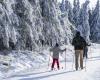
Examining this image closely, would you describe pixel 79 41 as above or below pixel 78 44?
above

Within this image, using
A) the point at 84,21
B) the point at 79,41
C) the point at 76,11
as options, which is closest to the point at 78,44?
the point at 79,41

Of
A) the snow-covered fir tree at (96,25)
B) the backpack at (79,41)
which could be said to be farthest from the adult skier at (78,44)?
the snow-covered fir tree at (96,25)

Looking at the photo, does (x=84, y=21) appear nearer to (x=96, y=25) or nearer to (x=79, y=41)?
(x=96, y=25)

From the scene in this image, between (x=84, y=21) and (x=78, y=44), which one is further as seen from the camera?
(x=84, y=21)

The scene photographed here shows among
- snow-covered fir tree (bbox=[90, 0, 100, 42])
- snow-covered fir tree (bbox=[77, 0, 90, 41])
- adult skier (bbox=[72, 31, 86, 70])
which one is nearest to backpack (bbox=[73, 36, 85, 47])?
adult skier (bbox=[72, 31, 86, 70])

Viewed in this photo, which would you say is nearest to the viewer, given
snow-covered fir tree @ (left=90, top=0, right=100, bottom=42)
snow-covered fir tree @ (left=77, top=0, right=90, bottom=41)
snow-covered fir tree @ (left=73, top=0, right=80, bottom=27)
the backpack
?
the backpack

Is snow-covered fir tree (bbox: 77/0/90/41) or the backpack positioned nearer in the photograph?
the backpack

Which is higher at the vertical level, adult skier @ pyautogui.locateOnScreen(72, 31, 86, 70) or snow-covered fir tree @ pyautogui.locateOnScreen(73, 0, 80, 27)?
snow-covered fir tree @ pyautogui.locateOnScreen(73, 0, 80, 27)

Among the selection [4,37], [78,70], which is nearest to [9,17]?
[4,37]

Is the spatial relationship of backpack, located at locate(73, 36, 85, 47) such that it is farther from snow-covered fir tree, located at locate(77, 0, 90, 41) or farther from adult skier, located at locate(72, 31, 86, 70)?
snow-covered fir tree, located at locate(77, 0, 90, 41)

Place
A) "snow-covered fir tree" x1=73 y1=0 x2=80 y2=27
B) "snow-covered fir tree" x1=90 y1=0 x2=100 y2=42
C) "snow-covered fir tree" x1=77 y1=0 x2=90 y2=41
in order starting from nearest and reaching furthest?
"snow-covered fir tree" x1=77 y1=0 x2=90 y2=41 < "snow-covered fir tree" x1=73 y1=0 x2=80 y2=27 < "snow-covered fir tree" x1=90 y1=0 x2=100 y2=42

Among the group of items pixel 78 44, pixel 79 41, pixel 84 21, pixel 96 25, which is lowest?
pixel 78 44

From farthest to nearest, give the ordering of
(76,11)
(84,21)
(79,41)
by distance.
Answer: (76,11), (84,21), (79,41)

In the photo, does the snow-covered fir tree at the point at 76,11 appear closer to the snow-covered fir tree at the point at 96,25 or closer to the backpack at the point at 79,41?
the snow-covered fir tree at the point at 96,25
